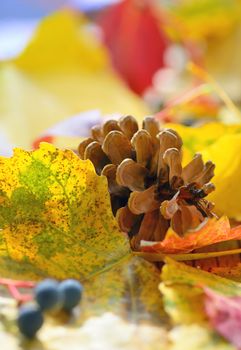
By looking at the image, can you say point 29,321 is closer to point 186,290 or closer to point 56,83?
point 186,290

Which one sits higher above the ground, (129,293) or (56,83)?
(56,83)

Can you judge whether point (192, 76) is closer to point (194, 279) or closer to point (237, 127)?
point (237, 127)

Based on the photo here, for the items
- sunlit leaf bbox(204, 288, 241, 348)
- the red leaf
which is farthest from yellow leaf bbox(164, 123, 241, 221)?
the red leaf

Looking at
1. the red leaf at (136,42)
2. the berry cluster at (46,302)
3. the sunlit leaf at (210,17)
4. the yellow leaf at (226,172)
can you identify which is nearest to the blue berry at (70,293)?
the berry cluster at (46,302)

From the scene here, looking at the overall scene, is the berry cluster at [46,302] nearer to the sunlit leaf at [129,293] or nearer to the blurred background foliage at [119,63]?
the sunlit leaf at [129,293]

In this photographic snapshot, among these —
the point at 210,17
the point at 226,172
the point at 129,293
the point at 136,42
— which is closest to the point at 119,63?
the point at 136,42

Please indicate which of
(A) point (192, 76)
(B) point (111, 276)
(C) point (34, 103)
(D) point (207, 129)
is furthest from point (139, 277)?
(A) point (192, 76)
